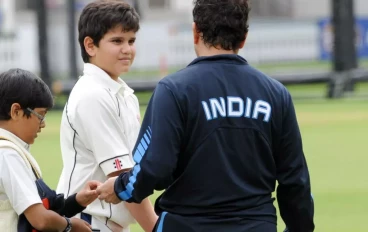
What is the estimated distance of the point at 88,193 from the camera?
432 centimetres

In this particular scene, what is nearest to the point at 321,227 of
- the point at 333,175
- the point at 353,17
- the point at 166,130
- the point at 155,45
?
the point at 333,175

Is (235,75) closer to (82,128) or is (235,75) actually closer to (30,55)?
(82,128)

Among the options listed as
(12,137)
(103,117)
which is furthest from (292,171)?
(12,137)

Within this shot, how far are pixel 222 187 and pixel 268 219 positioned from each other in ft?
0.82

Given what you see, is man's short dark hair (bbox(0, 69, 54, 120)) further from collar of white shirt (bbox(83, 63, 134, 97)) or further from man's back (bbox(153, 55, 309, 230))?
man's back (bbox(153, 55, 309, 230))

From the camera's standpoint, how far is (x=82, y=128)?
4605 millimetres

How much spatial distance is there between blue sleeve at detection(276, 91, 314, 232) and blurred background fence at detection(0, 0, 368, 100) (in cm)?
1777

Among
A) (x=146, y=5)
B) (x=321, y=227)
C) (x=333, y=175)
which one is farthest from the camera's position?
(x=146, y=5)

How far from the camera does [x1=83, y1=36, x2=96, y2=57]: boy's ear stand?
16.0 ft

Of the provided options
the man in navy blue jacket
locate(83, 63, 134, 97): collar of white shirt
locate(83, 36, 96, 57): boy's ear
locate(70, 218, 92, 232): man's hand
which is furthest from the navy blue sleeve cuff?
locate(83, 36, 96, 57): boy's ear

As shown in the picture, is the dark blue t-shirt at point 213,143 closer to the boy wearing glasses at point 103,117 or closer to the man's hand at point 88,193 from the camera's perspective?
the man's hand at point 88,193

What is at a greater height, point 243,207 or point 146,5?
point 243,207

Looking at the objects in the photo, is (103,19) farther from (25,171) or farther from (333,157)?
(333,157)

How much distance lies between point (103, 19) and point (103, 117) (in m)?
0.53
